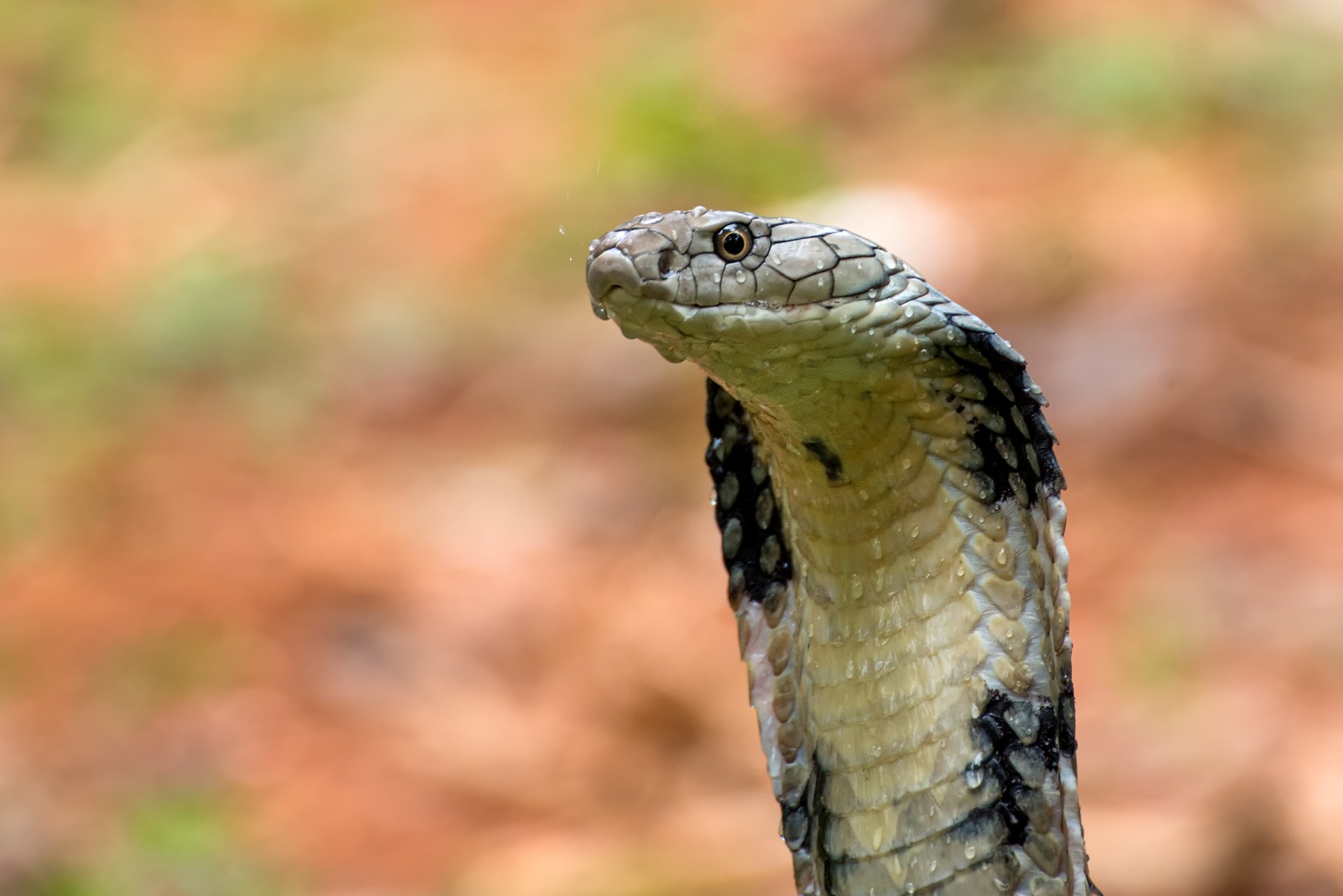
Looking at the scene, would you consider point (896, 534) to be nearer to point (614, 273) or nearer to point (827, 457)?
point (827, 457)

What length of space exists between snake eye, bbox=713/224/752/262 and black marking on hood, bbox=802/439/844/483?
0.82 feet

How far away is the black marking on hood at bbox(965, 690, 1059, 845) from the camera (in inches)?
83.7

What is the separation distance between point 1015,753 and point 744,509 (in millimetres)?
502

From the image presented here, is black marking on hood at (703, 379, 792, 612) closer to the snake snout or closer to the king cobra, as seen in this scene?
the king cobra

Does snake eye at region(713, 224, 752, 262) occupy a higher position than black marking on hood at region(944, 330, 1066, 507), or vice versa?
snake eye at region(713, 224, 752, 262)

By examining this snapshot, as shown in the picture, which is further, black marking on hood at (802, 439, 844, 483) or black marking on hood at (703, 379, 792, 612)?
black marking on hood at (703, 379, 792, 612)

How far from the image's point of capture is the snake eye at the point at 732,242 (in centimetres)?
204

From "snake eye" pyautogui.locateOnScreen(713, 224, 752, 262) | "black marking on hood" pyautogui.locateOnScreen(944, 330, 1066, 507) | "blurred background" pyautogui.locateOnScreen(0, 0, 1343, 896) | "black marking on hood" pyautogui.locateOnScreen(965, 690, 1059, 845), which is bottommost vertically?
"black marking on hood" pyautogui.locateOnScreen(965, 690, 1059, 845)

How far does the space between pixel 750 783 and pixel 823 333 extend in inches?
126

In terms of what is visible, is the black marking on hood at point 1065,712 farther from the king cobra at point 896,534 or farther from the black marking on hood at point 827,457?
the black marking on hood at point 827,457

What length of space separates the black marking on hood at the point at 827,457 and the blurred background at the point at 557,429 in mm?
2339

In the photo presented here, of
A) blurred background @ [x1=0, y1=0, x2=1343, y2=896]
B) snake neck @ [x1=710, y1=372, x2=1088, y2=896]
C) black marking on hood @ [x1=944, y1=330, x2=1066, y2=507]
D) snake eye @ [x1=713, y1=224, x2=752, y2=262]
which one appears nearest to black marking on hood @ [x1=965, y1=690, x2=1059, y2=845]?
snake neck @ [x1=710, y1=372, x2=1088, y2=896]

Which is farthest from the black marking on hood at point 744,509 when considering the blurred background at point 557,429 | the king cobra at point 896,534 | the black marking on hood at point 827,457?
the blurred background at point 557,429

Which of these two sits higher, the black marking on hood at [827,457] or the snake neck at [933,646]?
the black marking on hood at [827,457]
